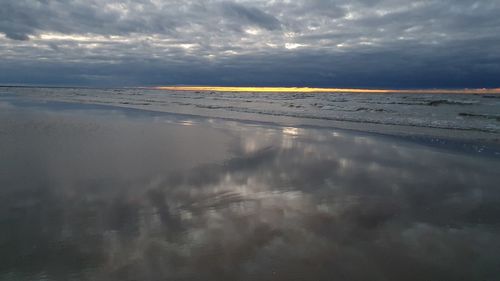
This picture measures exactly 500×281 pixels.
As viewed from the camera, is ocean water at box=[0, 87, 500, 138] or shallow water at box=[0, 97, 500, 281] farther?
ocean water at box=[0, 87, 500, 138]

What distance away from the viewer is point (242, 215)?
245 inches

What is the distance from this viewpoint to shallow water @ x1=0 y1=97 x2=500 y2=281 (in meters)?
4.47

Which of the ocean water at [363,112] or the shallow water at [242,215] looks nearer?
the shallow water at [242,215]

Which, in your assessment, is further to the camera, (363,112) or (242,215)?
(363,112)

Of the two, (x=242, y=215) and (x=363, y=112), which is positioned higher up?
(x=242, y=215)

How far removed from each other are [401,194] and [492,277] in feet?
11.4

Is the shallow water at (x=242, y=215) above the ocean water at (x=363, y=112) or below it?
above

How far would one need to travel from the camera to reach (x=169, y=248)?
4855 millimetres

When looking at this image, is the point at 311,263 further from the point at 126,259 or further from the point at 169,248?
the point at 126,259

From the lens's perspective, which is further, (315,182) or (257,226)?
(315,182)

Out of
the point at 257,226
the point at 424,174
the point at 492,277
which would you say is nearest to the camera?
the point at 492,277

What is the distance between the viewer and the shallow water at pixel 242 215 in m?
4.47

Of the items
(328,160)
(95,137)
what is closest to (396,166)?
(328,160)

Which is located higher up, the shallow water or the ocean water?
the shallow water
